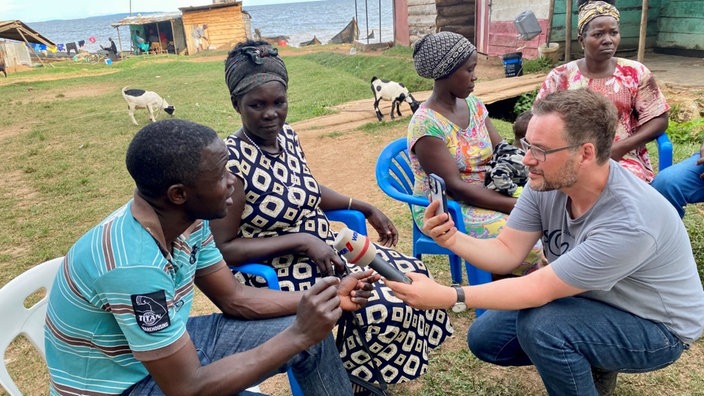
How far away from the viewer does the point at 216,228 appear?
2.33 meters

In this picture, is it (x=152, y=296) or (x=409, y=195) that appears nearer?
(x=152, y=296)

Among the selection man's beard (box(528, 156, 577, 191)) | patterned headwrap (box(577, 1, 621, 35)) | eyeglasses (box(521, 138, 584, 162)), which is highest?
patterned headwrap (box(577, 1, 621, 35))

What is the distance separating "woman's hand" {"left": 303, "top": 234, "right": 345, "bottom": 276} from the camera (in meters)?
2.39

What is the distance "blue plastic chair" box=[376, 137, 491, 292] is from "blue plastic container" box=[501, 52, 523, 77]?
826cm

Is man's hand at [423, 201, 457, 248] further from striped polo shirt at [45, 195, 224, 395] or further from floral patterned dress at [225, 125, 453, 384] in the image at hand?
striped polo shirt at [45, 195, 224, 395]

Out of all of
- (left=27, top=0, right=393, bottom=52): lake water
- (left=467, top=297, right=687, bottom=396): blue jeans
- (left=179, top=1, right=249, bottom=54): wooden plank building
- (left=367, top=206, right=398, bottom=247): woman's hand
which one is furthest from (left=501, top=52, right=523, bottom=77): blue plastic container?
(left=179, top=1, right=249, bottom=54): wooden plank building

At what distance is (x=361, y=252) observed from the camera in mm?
1915

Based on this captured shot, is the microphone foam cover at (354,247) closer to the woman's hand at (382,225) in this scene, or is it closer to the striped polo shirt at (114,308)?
the striped polo shirt at (114,308)

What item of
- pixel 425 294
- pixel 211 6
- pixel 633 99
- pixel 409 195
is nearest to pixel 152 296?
pixel 425 294

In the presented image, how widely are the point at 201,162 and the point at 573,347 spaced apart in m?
1.49

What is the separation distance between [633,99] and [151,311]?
3.27 metres

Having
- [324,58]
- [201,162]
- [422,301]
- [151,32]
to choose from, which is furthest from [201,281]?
[151,32]

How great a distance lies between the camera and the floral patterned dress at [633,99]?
346cm

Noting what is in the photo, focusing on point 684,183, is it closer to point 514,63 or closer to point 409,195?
point 409,195
